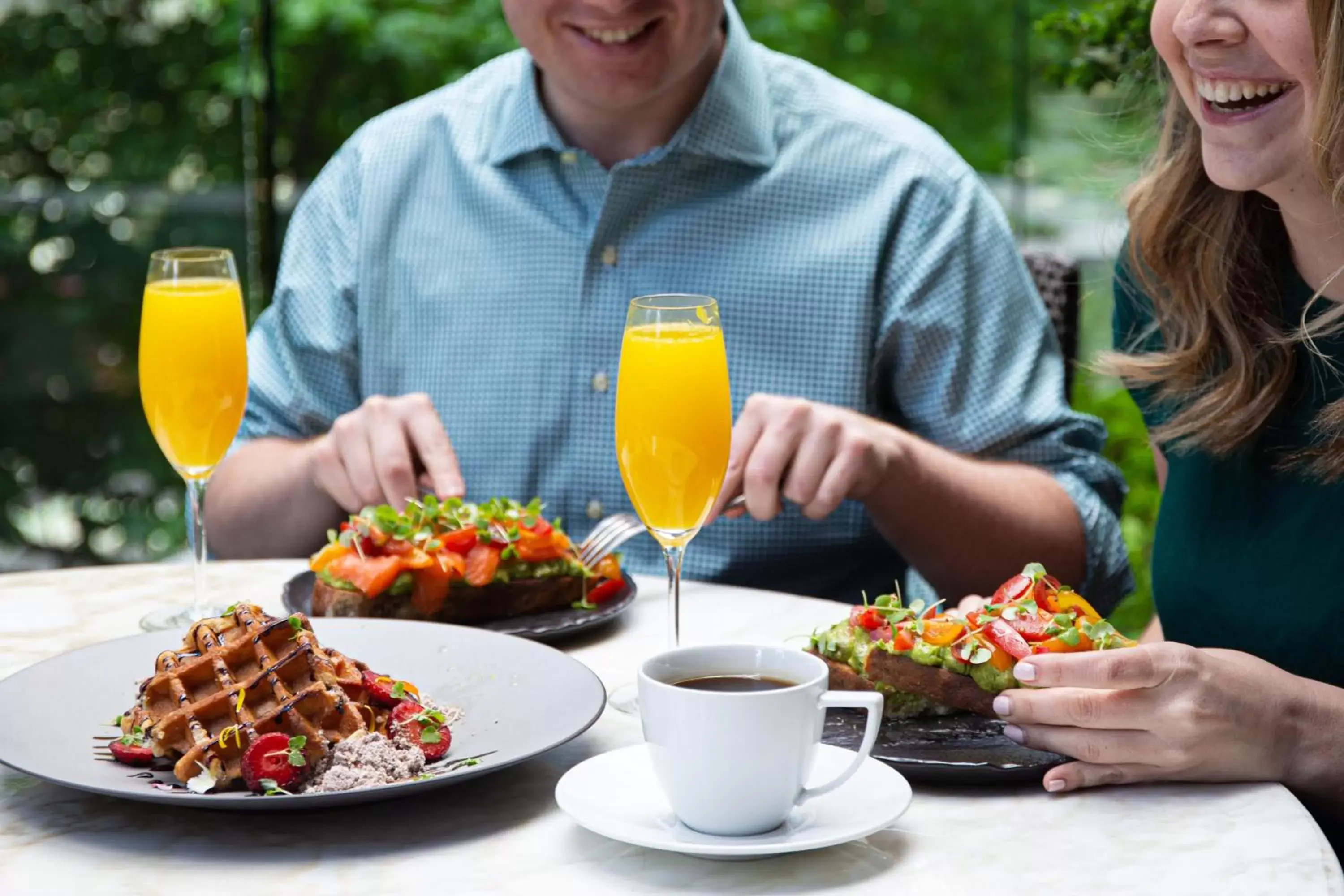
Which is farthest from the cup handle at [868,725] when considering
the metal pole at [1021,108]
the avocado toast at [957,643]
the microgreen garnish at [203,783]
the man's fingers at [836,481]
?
the metal pole at [1021,108]

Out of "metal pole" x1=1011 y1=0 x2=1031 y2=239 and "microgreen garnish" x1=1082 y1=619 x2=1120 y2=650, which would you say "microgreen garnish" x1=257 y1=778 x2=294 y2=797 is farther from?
"metal pole" x1=1011 y1=0 x2=1031 y2=239

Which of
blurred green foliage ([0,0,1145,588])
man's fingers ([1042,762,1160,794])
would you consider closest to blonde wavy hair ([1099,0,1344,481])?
man's fingers ([1042,762,1160,794])

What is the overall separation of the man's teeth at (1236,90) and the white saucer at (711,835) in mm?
861

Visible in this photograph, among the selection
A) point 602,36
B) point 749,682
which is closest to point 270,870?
point 749,682

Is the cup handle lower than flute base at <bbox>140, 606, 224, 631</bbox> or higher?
higher

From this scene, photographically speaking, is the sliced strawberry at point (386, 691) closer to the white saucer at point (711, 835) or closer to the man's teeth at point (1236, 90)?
the white saucer at point (711, 835)

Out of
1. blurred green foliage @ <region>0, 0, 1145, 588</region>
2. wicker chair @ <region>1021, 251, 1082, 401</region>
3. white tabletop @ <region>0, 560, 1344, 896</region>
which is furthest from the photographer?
blurred green foliage @ <region>0, 0, 1145, 588</region>

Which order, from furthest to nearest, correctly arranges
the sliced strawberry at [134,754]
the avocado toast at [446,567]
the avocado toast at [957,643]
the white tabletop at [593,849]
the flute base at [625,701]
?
the avocado toast at [446,567], the flute base at [625,701], the avocado toast at [957,643], the sliced strawberry at [134,754], the white tabletop at [593,849]

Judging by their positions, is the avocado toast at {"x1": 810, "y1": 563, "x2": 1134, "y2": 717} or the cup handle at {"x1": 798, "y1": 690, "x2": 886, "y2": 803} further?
the avocado toast at {"x1": 810, "y1": 563, "x2": 1134, "y2": 717}

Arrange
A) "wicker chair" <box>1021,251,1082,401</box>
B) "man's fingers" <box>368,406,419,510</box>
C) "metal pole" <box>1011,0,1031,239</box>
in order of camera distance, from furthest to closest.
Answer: "metal pole" <box>1011,0,1031,239</box> < "wicker chair" <box>1021,251,1082,401</box> < "man's fingers" <box>368,406,419,510</box>

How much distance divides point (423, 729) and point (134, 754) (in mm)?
220

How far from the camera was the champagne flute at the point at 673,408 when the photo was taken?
5.05ft

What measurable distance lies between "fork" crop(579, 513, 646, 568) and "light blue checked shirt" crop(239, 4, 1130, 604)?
388 millimetres

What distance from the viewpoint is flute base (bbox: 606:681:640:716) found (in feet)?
4.66
